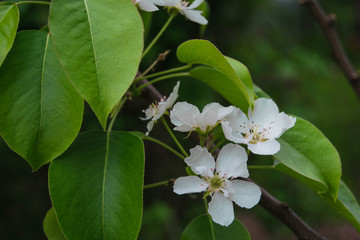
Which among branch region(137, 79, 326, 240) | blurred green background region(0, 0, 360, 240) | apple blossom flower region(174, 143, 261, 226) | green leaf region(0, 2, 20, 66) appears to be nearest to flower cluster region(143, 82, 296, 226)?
apple blossom flower region(174, 143, 261, 226)

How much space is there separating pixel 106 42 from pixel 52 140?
0.54 ft

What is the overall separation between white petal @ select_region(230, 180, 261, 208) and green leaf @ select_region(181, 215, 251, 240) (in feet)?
0.21

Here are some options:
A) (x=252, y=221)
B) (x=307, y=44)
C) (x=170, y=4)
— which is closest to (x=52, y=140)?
(x=170, y=4)

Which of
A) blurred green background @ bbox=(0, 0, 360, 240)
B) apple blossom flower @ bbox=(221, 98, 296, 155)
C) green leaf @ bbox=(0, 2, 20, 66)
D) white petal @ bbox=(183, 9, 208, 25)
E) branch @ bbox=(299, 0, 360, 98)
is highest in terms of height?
green leaf @ bbox=(0, 2, 20, 66)

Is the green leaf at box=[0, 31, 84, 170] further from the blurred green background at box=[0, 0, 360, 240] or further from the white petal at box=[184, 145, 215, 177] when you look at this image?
the blurred green background at box=[0, 0, 360, 240]

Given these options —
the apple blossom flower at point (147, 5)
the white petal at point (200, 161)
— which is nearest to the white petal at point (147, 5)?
the apple blossom flower at point (147, 5)

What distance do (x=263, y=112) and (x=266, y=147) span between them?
0.10m

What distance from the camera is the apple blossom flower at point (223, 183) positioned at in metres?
0.66

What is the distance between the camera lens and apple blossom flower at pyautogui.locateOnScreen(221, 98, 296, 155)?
0.65m

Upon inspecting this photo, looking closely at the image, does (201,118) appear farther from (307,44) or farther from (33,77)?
(307,44)

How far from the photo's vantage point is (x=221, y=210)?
2.19 feet

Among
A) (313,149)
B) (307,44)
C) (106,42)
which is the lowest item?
(307,44)

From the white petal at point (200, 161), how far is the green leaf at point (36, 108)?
0.56 ft

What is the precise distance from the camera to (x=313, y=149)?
69cm
